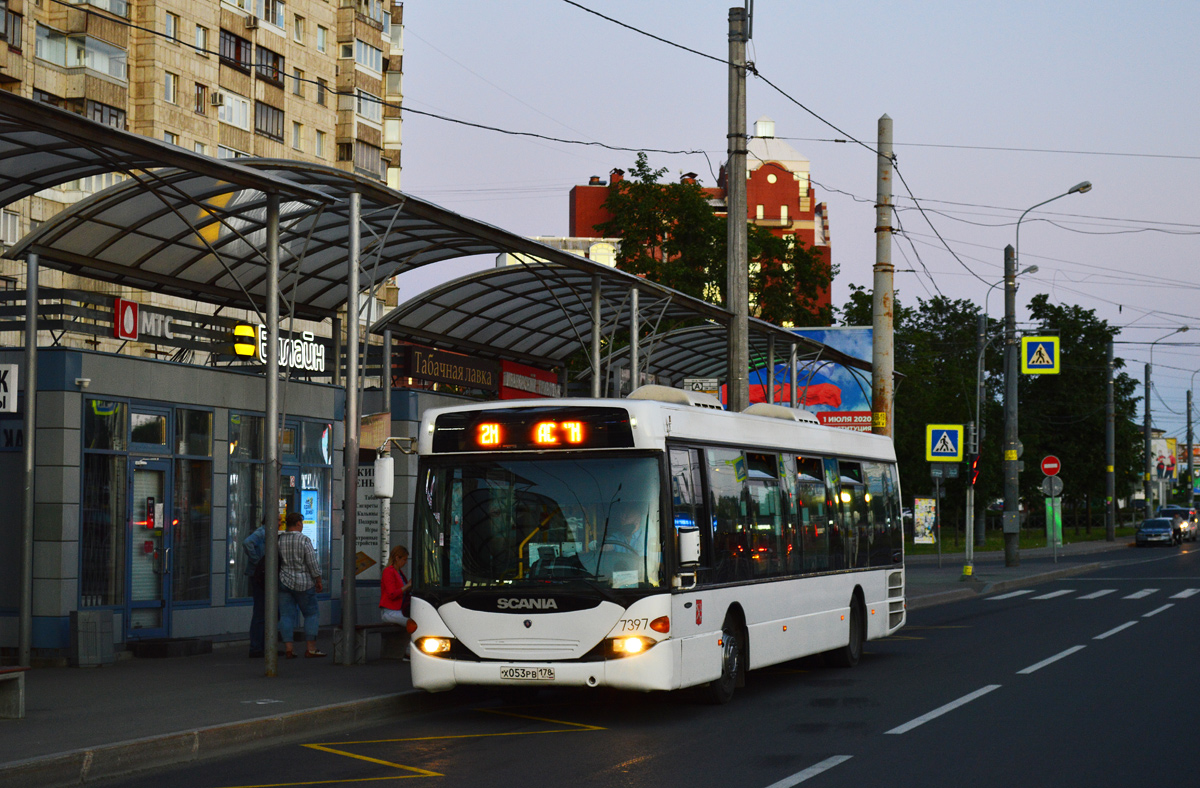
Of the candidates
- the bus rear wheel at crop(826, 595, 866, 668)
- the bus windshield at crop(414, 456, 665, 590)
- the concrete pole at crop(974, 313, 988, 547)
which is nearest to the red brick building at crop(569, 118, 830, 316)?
the concrete pole at crop(974, 313, 988, 547)

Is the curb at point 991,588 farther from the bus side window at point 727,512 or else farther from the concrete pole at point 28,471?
the concrete pole at point 28,471

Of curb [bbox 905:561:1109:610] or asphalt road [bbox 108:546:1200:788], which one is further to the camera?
curb [bbox 905:561:1109:610]

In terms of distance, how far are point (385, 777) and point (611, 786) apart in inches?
60.1

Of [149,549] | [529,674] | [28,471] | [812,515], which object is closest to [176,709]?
[529,674]

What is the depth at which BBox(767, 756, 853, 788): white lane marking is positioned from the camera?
9.36m

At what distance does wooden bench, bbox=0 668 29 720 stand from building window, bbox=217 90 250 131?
50.4 meters

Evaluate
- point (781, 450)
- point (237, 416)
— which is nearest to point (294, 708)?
point (781, 450)

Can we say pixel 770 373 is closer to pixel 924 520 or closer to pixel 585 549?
pixel 585 549

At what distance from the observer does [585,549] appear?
41.6 feet

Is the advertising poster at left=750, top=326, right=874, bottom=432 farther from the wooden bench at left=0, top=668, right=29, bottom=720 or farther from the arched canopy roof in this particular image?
the wooden bench at left=0, top=668, right=29, bottom=720

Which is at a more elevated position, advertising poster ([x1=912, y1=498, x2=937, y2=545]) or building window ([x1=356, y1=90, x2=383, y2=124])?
building window ([x1=356, y1=90, x2=383, y2=124])

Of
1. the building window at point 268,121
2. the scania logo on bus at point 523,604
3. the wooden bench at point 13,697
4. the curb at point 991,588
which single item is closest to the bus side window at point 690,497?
the scania logo on bus at point 523,604

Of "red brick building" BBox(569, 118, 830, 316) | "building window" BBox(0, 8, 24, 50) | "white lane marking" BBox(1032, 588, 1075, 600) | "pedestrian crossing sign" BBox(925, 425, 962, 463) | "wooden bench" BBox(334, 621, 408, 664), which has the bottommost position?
"white lane marking" BBox(1032, 588, 1075, 600)

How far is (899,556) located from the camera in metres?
20.1
